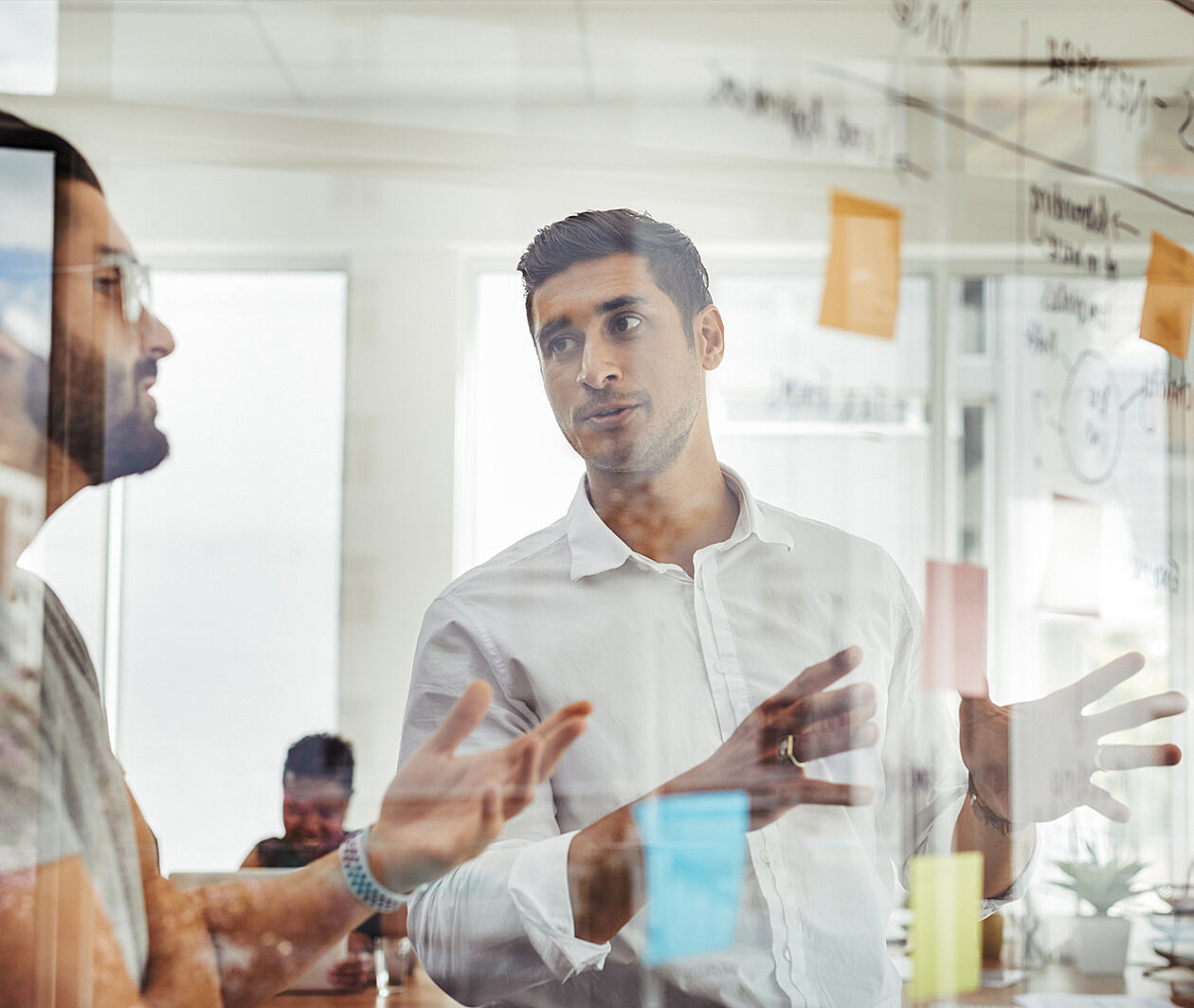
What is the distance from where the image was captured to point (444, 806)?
775mm

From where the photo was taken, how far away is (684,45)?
34.5 inches

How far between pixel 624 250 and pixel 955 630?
41 cm

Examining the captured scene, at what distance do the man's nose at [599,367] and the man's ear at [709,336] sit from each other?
7 centimetres

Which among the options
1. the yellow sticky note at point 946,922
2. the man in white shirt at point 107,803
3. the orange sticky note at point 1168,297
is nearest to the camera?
the man in white shirt at point 107,803

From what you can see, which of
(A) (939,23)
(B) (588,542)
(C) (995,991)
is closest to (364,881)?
(B) (588,542)

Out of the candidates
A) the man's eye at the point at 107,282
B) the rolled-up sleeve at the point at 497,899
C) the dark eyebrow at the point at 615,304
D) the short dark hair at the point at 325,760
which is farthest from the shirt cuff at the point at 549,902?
the man's eye at the point at 107,282

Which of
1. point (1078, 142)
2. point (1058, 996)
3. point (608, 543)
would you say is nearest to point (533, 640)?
point (608, 543)

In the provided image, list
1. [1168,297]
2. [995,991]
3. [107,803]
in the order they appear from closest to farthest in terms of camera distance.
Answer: [107,803], [995,991], [1168,297]

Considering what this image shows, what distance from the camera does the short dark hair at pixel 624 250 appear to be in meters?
0.83

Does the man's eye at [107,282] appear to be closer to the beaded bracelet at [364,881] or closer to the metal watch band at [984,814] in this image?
the beaded bracelet at [364,881]

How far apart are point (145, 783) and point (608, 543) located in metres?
0.38

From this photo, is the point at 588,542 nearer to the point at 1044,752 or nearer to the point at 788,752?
the point at 788,752

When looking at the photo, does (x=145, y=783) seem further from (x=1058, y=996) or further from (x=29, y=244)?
(x=1058, y=996)

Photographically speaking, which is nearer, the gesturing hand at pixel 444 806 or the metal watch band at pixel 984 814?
the gesturing hand at pixel 444 806
